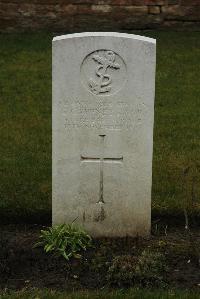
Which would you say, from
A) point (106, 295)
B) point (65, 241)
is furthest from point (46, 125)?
point (106, 295)

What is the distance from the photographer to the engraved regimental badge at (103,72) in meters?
5.13

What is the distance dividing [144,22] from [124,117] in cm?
729

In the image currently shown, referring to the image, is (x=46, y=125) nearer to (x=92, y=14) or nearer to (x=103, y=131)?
(x=103, y=131)

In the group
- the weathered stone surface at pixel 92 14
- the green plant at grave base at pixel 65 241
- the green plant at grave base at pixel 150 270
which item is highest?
the weathered stone surface at pixel 92 14

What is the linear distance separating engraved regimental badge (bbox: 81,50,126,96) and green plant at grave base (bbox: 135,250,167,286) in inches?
45.5

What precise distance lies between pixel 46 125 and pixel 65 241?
324 cm

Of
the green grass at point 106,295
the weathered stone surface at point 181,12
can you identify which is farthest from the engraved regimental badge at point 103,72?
the weathered stone surface at point 181,12

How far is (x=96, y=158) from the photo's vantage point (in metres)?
5.29

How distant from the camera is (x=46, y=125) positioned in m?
8.23

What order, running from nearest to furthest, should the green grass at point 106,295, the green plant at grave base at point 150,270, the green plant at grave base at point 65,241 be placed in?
the green grass at point 106,295, the green plant at grave base at point 150,270, the green plant at grave base at point 65,241

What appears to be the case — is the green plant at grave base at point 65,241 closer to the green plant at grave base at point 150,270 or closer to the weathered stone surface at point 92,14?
the green plant at grave base at point 150,270

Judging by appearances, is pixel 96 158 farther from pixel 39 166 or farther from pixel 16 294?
pixel 39 166

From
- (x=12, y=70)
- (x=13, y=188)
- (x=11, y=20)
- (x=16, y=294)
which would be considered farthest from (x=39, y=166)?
(x=11, y=20)

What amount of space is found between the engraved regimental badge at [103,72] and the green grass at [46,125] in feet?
3.14
